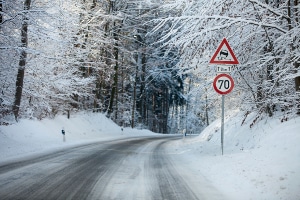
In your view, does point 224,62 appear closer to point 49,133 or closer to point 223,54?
point 223,54

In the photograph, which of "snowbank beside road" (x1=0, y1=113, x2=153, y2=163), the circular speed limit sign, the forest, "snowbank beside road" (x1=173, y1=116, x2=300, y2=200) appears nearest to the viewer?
"snowbank beside road" (x1=173, y1=116, x2=300, y2=200)

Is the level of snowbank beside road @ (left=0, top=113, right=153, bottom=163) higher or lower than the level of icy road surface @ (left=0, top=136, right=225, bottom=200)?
higher

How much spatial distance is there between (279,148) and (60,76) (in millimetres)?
14943

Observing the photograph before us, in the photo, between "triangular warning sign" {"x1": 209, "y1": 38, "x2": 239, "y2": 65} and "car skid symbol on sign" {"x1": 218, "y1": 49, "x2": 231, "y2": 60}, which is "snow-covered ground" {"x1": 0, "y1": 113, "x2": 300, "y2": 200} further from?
"car skid symbol on sign" {"x1": 218, "y1": 49, "x2": 231, "y2": 60}

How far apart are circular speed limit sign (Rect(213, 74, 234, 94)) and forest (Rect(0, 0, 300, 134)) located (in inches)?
33.7

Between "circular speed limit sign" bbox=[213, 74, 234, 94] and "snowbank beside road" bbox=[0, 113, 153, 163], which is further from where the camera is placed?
"snowbank beside road" bbox=[0, 113, 153, 163]

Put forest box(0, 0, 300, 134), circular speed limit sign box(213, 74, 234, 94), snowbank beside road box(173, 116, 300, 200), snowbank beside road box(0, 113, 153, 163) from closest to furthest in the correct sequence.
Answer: snowbank beside road box(173, 116, 300, 200) → forest box(0, 0, 300, 134) → circular speed limit sign box(213, 74, 234, 94) → snowbank beside road box(0, 113, 153, 163)

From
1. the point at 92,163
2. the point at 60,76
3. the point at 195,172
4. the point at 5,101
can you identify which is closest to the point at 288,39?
the point at 195,172

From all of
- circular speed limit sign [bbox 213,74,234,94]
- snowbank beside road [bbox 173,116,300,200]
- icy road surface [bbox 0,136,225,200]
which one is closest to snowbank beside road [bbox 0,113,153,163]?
icy road surface [bbox 0,136,225,200]

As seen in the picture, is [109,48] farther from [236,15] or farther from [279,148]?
[279,148]

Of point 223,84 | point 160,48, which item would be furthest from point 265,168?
point 160,48

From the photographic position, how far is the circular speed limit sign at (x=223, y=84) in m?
7.85

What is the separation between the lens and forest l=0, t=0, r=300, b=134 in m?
7.75

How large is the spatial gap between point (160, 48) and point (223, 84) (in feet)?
46.4
